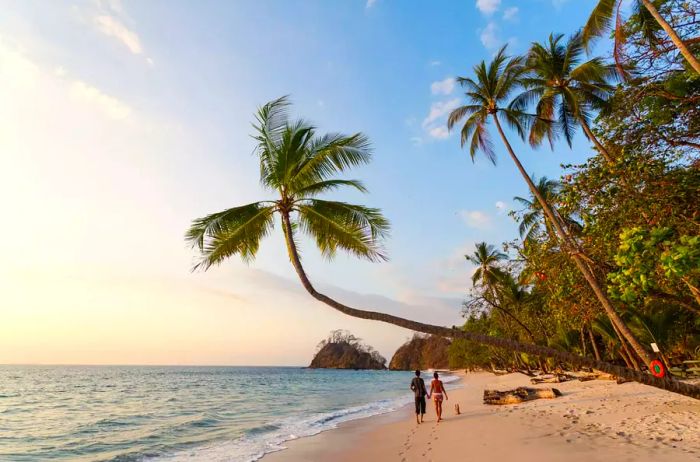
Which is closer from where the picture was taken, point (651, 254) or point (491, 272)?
point (651, 254)

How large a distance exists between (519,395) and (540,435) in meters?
7.45

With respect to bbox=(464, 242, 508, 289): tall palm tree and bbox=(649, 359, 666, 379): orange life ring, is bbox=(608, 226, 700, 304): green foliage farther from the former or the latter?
bbox=(464, 242, 508, 289): tall palm tree

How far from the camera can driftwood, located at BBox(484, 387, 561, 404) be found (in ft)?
53.6

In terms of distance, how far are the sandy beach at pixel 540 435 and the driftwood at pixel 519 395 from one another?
75 centimetres

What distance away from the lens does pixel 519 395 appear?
1633 centimetres

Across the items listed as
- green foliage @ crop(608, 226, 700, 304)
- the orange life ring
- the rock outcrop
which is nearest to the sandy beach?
the orange life ring

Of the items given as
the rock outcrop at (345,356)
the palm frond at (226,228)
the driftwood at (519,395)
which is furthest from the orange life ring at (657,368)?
the rock outcrop at (345,356)

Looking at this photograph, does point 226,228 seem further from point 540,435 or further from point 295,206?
point 540,435

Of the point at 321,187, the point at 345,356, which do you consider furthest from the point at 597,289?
the point at 345,356

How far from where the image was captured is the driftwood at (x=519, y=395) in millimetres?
16323

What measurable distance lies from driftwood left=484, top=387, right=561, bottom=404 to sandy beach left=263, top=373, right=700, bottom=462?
754mm

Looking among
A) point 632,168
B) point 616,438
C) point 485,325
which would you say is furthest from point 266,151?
point 485,325

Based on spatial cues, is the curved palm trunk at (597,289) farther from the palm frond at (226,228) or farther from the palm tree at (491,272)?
the palm tree at (491,272)

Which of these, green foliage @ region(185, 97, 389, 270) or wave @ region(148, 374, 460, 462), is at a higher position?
green foliage @ region(185, 97, 389, 270)
